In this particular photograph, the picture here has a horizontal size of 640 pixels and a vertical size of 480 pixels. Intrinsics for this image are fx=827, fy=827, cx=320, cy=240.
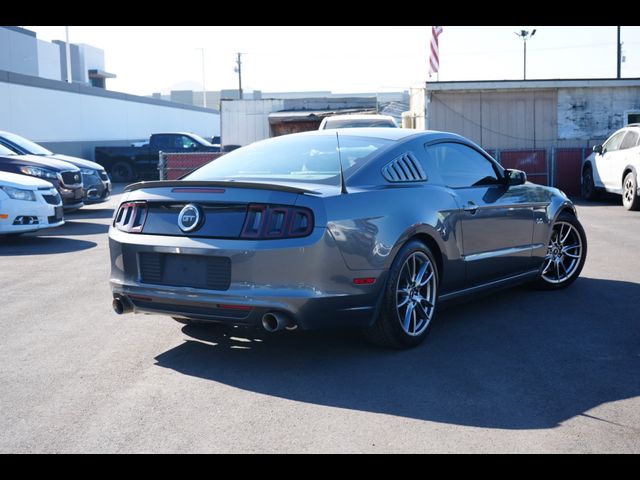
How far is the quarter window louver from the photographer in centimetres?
572

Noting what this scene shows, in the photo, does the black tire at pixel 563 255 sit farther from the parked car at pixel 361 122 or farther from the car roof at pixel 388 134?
the parked car at pixel 361 122

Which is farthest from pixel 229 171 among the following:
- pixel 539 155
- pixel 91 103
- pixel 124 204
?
pixel 91 103

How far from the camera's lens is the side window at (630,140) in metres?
16.4

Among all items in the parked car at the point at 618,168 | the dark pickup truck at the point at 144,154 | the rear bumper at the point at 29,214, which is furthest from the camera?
the dark pickup truck at the point at 144,154

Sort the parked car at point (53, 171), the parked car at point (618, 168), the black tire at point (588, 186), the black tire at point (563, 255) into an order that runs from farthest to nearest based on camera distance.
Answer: the black tire at point (588, 186) < the parked car at point (618, 168) < the parked car at point (53, 171) < the black tire at point (563, 255)

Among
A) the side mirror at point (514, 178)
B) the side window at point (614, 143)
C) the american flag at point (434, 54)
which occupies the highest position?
the american flag at point (434, 54)

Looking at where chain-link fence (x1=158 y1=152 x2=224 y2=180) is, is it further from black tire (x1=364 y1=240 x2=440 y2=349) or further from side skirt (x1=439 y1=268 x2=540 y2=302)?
black tire (x1=364 y1=240 x2=440 y2=349)

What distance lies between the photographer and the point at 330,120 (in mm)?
18453

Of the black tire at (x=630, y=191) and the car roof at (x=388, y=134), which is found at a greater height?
the car roof at (x=388, y=134)

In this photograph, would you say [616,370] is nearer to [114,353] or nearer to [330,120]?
[114,353]

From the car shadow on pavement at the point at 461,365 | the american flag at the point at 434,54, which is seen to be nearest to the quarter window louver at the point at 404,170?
the car shadow on pavement at the point at 461,365

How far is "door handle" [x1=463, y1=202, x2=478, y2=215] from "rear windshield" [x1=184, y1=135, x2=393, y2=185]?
0.83 metres

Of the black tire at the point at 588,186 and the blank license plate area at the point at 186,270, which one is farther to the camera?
the black tire at the point at 588,186

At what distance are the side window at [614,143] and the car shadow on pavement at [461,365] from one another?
1113 centimetres
